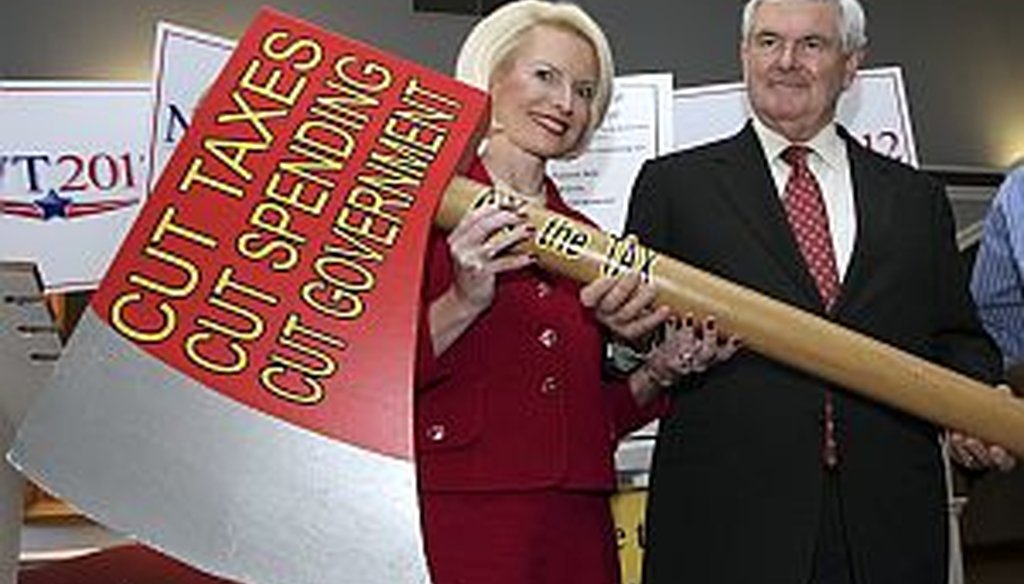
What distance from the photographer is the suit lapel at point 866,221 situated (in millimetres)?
1533

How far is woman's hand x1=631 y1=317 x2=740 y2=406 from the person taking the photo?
51.4 inches

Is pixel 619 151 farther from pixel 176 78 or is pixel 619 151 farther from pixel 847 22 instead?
pixel 847 22

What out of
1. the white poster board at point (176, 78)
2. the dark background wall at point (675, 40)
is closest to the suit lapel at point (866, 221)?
the white poster board at point (176, 78)

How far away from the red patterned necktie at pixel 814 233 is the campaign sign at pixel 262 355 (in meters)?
0.57

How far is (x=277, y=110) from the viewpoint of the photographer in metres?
1.13

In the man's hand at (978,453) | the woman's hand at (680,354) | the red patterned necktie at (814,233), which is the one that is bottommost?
the man's hand at (978,453)

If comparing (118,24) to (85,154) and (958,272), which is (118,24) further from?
(958,272)

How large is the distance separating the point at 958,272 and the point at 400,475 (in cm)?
93

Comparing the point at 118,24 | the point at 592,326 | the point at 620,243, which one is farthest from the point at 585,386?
the point at 118,24

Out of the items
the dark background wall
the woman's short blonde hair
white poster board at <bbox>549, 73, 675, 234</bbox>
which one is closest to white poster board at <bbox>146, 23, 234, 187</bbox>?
white poster board at <bbox>549, 73, 675, 234</bbox>

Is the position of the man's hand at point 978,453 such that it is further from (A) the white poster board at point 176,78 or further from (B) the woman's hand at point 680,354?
(A) the white poster board at point 176,78

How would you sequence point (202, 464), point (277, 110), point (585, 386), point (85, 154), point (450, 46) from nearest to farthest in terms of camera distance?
point (202, 464) < point (277, 110) < point (585, 386) < point (85, 154) < point (450, 46)

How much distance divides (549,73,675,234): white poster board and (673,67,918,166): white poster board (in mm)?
106

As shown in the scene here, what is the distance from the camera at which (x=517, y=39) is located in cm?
153
